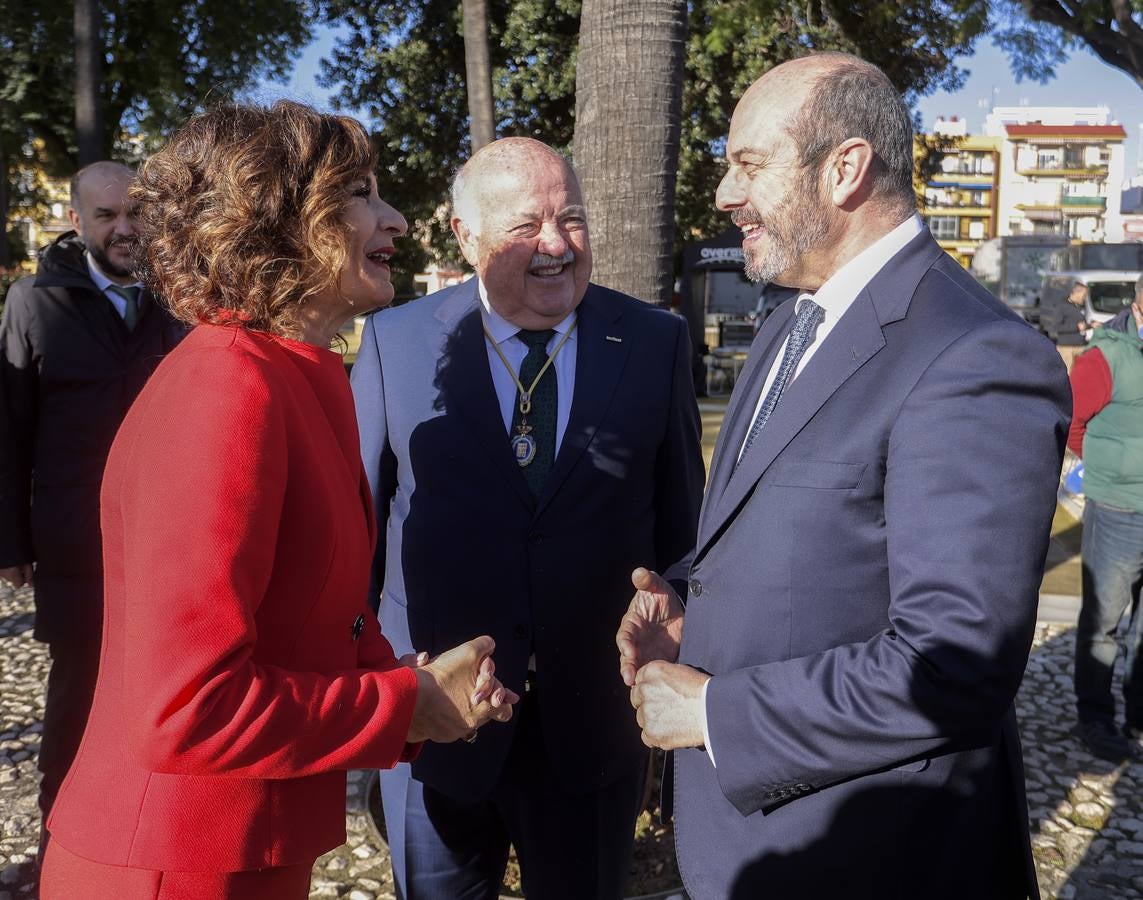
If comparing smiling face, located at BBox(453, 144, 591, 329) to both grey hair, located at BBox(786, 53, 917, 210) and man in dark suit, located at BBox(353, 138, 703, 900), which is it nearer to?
man in dark suit, located at BBox(353, 138, 703, 900)

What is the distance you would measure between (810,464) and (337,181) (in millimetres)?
957

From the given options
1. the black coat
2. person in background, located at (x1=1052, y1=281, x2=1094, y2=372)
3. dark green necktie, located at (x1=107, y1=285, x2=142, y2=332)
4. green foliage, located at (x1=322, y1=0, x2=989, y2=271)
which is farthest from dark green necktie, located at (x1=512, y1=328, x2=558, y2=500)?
person in background, located at (x1=1052, y1=281, x2=1094, y2=372)

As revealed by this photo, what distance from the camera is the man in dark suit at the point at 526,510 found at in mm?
2684

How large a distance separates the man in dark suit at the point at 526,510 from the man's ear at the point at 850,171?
0.93 metres

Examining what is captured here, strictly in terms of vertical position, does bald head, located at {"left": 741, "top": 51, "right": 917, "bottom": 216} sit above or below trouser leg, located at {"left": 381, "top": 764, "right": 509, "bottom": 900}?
above

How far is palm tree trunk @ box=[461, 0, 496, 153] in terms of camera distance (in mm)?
10492

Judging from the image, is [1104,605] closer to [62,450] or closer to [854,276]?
[854,276]

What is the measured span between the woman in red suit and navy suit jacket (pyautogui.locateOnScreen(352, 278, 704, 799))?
71 centimetres

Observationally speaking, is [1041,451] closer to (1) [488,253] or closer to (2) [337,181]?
(2) [337,181]

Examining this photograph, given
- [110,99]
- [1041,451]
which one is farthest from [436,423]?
[110,99]

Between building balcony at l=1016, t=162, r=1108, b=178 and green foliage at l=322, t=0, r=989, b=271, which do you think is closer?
green foliage at l=322, t=0, r=989, b=271

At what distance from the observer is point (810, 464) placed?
1863 mm

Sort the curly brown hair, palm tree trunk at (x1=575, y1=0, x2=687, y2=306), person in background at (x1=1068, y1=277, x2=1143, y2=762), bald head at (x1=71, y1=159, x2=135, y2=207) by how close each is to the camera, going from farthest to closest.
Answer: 1. person in background at (x1=1068, y1=277, x2=1143, y2=762)
2. bald head at (x1=71, y1=159, x2=135, y2=207)
3. palm tree trunk at (x1=575, y1=0, x2=687, y2=306)
4. the curly brown hair

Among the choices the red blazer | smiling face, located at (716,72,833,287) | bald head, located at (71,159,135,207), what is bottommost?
the red blazer
